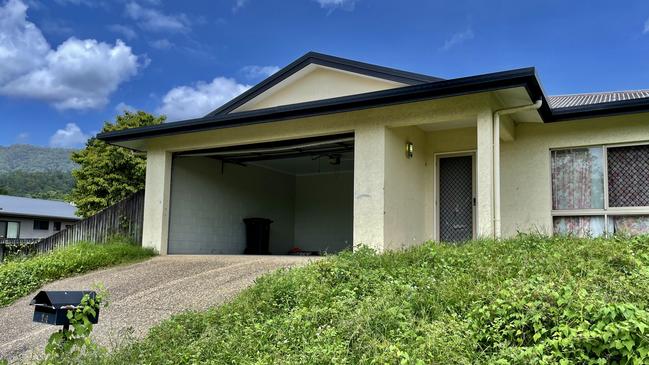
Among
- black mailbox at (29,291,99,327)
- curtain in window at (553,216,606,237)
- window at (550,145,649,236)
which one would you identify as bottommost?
black mailbox at (29,291,99,327)

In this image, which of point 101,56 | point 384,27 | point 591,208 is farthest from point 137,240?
point 101,56

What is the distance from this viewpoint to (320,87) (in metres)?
11.4

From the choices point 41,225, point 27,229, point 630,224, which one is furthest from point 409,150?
point 41,225

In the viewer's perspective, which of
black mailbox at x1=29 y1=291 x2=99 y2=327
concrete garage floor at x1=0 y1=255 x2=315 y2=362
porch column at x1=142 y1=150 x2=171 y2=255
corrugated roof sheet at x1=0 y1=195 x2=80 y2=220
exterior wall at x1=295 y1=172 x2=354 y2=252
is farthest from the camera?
corrugated roof sheet at x1=0 y1=195 x2=80 y2=220

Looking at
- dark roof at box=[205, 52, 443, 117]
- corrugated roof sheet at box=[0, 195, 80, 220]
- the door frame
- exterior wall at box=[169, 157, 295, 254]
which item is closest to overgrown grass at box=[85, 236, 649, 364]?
the door frame

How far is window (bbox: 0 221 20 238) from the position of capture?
2761cm

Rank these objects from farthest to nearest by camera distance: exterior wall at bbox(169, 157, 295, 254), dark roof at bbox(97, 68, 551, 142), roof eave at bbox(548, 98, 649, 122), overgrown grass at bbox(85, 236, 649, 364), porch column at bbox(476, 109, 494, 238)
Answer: exterior wall at bbox(169, 157, 295, 254) < roof eave at bbox(548, 98, 649, 122) < porch column at bbox(476, 109, 494, 238) < dark roof at bbox(97, 68, 551, 142) < overgrown grass at bbox(85, 236, 649, 364)

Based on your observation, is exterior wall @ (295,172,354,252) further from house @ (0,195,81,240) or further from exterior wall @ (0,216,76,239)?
exterior wall @ (0,216,76,239)

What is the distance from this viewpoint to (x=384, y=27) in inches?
561

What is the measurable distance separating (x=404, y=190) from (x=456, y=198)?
4.45ft

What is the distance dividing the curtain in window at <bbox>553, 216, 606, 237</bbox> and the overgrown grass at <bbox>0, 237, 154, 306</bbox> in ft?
28.0

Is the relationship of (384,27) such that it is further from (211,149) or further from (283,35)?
(211,149)

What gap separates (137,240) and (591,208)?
9.89 meters

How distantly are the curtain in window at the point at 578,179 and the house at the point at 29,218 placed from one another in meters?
27.2
